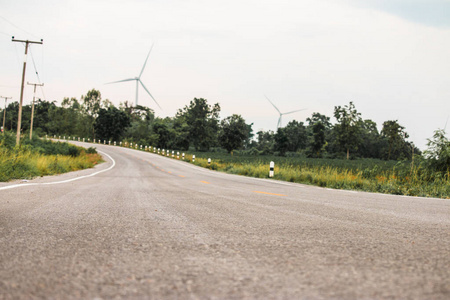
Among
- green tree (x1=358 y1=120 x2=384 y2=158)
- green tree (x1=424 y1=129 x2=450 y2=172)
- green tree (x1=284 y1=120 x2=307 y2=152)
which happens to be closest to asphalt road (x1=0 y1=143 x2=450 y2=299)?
green tree (x1=424 y1=129 x2=450 y2=172)

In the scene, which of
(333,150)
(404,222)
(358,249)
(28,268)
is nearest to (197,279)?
(28,268)

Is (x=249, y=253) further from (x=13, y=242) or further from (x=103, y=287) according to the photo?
(x=13, y=242)

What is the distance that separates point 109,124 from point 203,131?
70.2 ft

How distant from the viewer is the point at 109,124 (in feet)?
274

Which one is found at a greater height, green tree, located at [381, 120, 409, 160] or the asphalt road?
green tree, located at [381, 120, 409, 160]

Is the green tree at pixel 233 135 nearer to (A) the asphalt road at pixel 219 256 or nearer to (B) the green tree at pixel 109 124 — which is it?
(B) the green tree at pixel 109 124

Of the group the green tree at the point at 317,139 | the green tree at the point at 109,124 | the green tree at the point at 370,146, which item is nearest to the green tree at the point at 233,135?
the green tree at the point at 317,139

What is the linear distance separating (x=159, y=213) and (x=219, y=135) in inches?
3237

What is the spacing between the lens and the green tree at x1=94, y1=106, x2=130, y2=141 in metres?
83.4

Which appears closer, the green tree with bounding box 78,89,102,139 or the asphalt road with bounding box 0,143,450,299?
the asphalt road with bounding box 0,143,450,299

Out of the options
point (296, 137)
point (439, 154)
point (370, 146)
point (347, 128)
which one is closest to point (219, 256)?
point (439, 154)

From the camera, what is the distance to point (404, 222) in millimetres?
4246

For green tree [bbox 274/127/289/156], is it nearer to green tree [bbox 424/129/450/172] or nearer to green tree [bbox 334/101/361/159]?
green tree [bbox 334/101/361/159]

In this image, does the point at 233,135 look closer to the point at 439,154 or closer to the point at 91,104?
the point at 91,104
